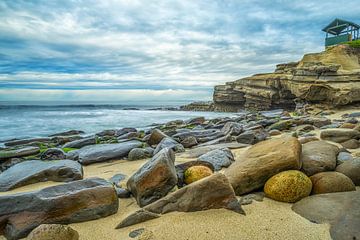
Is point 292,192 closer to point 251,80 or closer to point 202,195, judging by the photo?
point 202,195

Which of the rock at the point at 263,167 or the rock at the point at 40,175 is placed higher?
the rock at the point at 263,167

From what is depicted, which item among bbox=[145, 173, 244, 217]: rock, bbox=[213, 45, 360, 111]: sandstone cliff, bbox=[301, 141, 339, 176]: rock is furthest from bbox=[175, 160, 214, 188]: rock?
bbox=[213, 45, 360, 111]: sandstone cliff

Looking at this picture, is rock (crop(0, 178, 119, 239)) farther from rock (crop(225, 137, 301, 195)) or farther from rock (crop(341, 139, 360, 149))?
rock (crop(341, 139, 360, 149))

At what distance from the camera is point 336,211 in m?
2.57

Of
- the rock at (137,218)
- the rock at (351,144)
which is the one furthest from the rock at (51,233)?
the rock at (351,144)

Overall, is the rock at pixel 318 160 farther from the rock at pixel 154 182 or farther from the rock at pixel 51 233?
the rock at pixel 51 233

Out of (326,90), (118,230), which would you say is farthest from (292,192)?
(326,90)

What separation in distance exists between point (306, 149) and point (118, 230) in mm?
3051

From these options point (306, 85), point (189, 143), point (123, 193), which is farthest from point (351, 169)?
point (306, 85)

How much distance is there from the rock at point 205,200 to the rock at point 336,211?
72 centimetres

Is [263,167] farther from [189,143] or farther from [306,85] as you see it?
[306,85]

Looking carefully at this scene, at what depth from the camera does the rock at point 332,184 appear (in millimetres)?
3016

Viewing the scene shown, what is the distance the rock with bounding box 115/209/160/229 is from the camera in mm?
2672

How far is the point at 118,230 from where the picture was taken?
2600 mm
